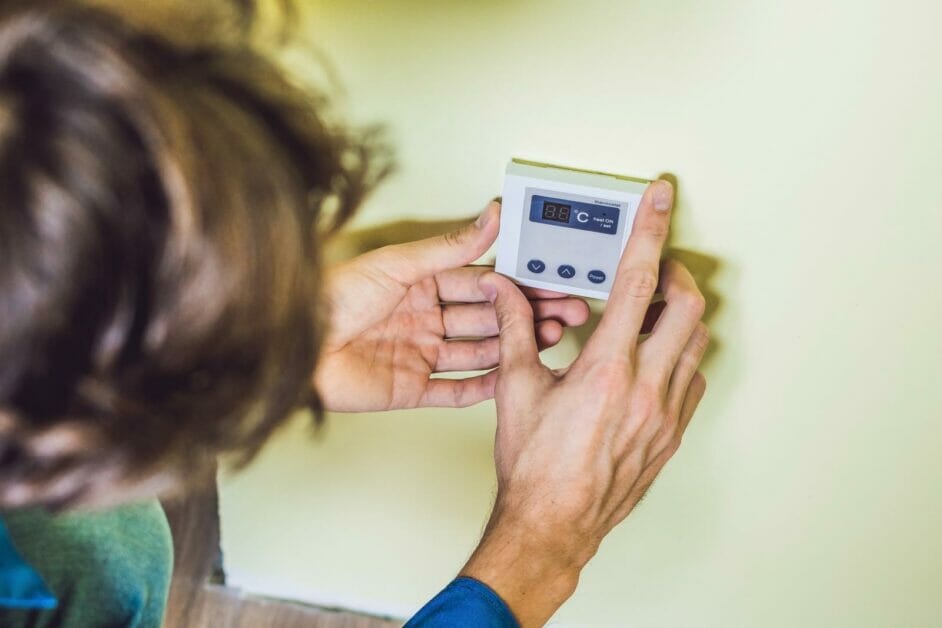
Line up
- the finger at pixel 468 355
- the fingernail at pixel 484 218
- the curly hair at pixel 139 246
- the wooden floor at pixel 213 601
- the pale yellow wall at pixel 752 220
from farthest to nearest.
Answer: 1. the wooden floor at pixel 213 601
2. the finger at pixel 468 355
3. the fingernail at pixel 484 218
4. the pale yellow wall at pixel 752 220
5. the curly hair at pixel 139 246

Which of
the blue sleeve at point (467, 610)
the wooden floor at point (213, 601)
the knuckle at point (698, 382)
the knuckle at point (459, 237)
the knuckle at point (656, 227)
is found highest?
the knuckle at point (656, 227)

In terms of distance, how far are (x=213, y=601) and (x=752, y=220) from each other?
92cm

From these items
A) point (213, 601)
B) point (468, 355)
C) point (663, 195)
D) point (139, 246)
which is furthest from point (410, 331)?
point (213, 601)

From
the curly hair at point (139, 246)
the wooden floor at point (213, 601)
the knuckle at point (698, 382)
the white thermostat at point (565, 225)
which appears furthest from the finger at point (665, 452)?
the wooden floor at point (213, 601)

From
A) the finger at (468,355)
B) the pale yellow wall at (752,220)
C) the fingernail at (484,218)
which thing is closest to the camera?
the pale yellow wall at (752,220)

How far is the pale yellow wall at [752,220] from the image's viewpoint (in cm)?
43

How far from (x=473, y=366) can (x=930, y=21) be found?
0.40 m

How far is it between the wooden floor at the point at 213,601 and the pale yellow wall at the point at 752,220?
13.4 inches

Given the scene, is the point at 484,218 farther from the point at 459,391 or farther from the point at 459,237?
the point at 459,391

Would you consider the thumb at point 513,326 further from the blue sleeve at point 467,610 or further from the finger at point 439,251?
the blue sleeve at point 467,610

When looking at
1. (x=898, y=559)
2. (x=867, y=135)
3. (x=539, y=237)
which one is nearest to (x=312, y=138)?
(x=539, y=237)

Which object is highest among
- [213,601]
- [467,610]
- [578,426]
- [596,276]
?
[596,276]

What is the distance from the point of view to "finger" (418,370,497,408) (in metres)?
0.65

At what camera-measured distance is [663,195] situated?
0.48m
